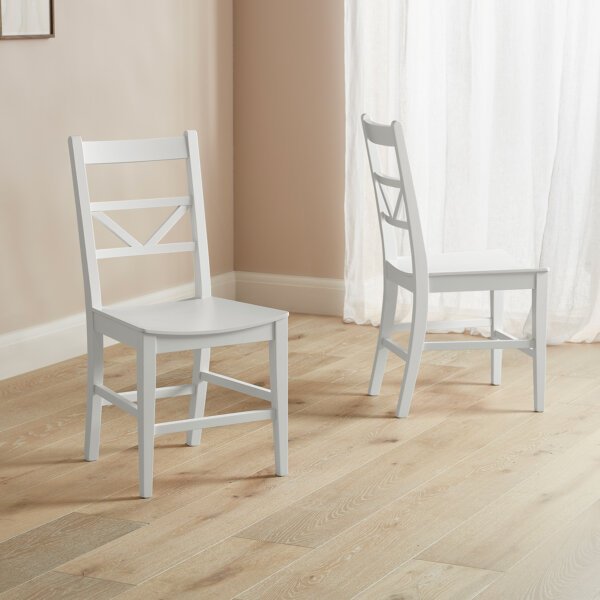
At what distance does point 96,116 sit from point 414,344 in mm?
1574

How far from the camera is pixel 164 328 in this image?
2645 mm

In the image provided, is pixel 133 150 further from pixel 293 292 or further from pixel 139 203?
pixel 293 292

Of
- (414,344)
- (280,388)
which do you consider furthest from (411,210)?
(280,388)

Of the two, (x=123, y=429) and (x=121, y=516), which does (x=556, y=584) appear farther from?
(x=123, y=429)

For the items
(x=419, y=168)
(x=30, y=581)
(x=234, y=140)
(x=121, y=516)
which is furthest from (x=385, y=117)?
(x=30, y=581)

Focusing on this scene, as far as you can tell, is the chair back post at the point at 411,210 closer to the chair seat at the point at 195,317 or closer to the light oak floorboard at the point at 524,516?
the chair seat at the point at 195,317

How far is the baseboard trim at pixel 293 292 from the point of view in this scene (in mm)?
4848

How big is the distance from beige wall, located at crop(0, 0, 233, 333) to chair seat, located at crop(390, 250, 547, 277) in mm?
1281

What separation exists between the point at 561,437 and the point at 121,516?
1310 millimetres

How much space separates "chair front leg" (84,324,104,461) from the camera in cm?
290

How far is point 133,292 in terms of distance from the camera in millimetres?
4375

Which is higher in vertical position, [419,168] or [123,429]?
[419,168]

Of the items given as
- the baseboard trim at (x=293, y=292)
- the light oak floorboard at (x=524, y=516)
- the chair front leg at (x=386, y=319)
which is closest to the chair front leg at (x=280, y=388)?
the light oak floorboard at (x=524, y=516)

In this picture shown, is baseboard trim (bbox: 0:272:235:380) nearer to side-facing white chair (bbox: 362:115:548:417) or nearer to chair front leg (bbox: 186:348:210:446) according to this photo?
chair front leg (bbox: 186:348:210:446)
